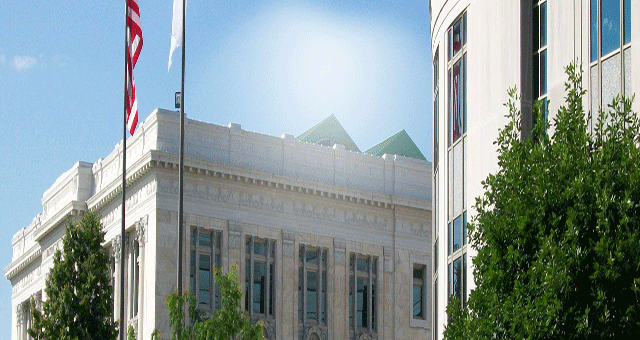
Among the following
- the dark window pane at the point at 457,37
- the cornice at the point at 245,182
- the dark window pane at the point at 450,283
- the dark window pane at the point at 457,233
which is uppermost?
the cornice at the point at 245,182

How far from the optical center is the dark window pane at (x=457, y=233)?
113 feet

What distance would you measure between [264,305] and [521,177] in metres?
41.1

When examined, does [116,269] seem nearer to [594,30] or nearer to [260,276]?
[260,276]

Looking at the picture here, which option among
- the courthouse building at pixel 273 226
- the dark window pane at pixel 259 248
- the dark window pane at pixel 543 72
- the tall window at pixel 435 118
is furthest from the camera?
the dark window pane at pixel 259 248

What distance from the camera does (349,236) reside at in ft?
213

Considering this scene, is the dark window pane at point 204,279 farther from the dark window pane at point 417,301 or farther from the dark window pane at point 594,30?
the dark window pane at point 594,30

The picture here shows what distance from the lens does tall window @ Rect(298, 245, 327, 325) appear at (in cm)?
6319

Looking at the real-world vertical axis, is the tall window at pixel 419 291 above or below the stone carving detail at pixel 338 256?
below

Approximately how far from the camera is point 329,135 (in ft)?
245

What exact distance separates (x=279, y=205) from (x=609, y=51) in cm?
3643

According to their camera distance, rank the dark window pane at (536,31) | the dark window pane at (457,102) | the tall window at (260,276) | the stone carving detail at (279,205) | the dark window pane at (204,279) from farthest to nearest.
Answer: the tall window at (260,276), the dark window pane at (204,279), the stone carving detail at (279,205), the dark window pane at (457,102), the dark window pane at (536,31)

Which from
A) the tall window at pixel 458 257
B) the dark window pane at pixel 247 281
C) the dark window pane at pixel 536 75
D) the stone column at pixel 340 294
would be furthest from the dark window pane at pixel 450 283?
the stone column at pixel 340 294

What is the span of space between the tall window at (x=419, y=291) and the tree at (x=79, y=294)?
21847 mm

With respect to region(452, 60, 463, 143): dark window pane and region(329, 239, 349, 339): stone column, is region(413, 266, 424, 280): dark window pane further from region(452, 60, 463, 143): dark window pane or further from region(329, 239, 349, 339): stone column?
region(452, 60, 463, 143): dark window pane
